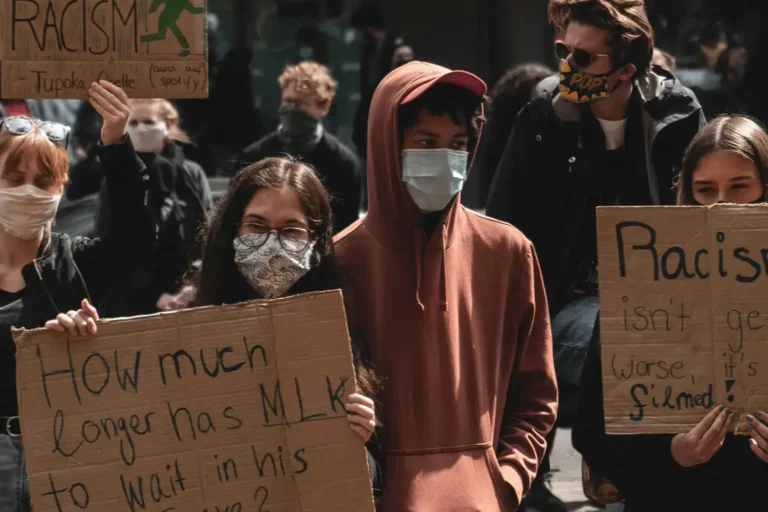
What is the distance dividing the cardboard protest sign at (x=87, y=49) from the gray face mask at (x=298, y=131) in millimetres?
2802

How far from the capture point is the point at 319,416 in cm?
372

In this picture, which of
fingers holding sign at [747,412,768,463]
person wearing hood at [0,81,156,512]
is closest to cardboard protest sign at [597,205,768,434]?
fingers holding sign at [747,412,768,463]

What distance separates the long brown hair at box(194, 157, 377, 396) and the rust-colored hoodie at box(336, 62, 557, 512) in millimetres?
92

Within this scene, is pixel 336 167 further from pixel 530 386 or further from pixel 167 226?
pixel 530 386

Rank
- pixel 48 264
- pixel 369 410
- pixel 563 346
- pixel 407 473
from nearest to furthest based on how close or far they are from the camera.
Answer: pixel 369 410, pixel 407 473, pixel 48 264, pixel 563 346

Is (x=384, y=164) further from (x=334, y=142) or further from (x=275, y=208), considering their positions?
(x=334, y=142)

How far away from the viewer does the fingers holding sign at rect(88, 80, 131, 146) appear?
4.48m

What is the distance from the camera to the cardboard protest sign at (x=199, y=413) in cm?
371

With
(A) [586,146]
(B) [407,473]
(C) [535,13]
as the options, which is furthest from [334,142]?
(C) [535,13]

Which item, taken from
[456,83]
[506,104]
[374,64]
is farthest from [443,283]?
[374,64]

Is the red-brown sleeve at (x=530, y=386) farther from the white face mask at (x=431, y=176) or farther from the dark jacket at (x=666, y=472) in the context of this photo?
the white face mask at (x=431, y=176)

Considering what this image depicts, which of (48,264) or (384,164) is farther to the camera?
(48,264)

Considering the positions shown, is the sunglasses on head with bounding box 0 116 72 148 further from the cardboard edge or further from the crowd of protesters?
the cardboard edge

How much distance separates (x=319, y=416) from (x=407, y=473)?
1.27 feet
